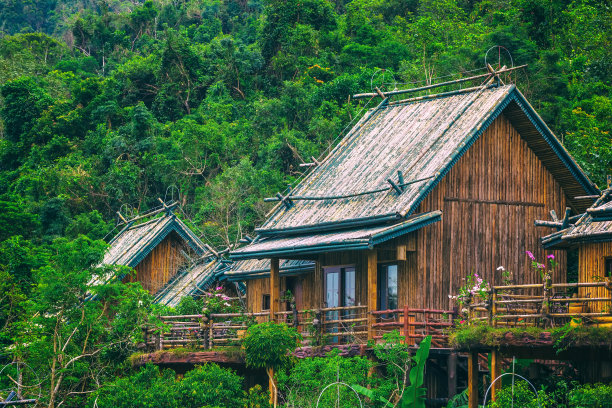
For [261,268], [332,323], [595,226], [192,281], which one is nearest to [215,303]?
[261,268]

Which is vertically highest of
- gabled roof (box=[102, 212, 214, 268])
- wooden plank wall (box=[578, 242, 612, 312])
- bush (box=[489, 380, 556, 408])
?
gabled roof (box=[102, 212, 214, 268])

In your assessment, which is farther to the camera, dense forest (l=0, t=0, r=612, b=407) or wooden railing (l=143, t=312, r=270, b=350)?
dense forest (l=0, t=0, r=612, b=407)

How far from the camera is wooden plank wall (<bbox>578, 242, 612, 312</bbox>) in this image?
23281mm

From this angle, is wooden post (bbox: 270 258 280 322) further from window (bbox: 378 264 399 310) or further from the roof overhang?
window (bbox: 378 264 399 310)

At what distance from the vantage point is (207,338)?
2859 centimetres

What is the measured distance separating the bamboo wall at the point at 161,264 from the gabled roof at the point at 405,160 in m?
10.1

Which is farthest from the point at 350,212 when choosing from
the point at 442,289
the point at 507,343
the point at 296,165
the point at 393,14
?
the point at 393,14

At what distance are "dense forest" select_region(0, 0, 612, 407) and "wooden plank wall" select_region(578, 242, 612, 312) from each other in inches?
254

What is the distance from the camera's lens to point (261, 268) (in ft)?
106

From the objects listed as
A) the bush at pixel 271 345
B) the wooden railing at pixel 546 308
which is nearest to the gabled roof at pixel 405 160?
the bush at pixel 271 345

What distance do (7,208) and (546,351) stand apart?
29.4 meters

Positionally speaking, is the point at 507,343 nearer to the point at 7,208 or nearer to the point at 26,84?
the point at 7,208

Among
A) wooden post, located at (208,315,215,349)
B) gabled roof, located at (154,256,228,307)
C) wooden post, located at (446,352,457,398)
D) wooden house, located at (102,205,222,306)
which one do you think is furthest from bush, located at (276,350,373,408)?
wooden house, located at (102,205,222,306)

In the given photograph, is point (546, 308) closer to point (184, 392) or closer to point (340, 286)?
point (340, 286)
